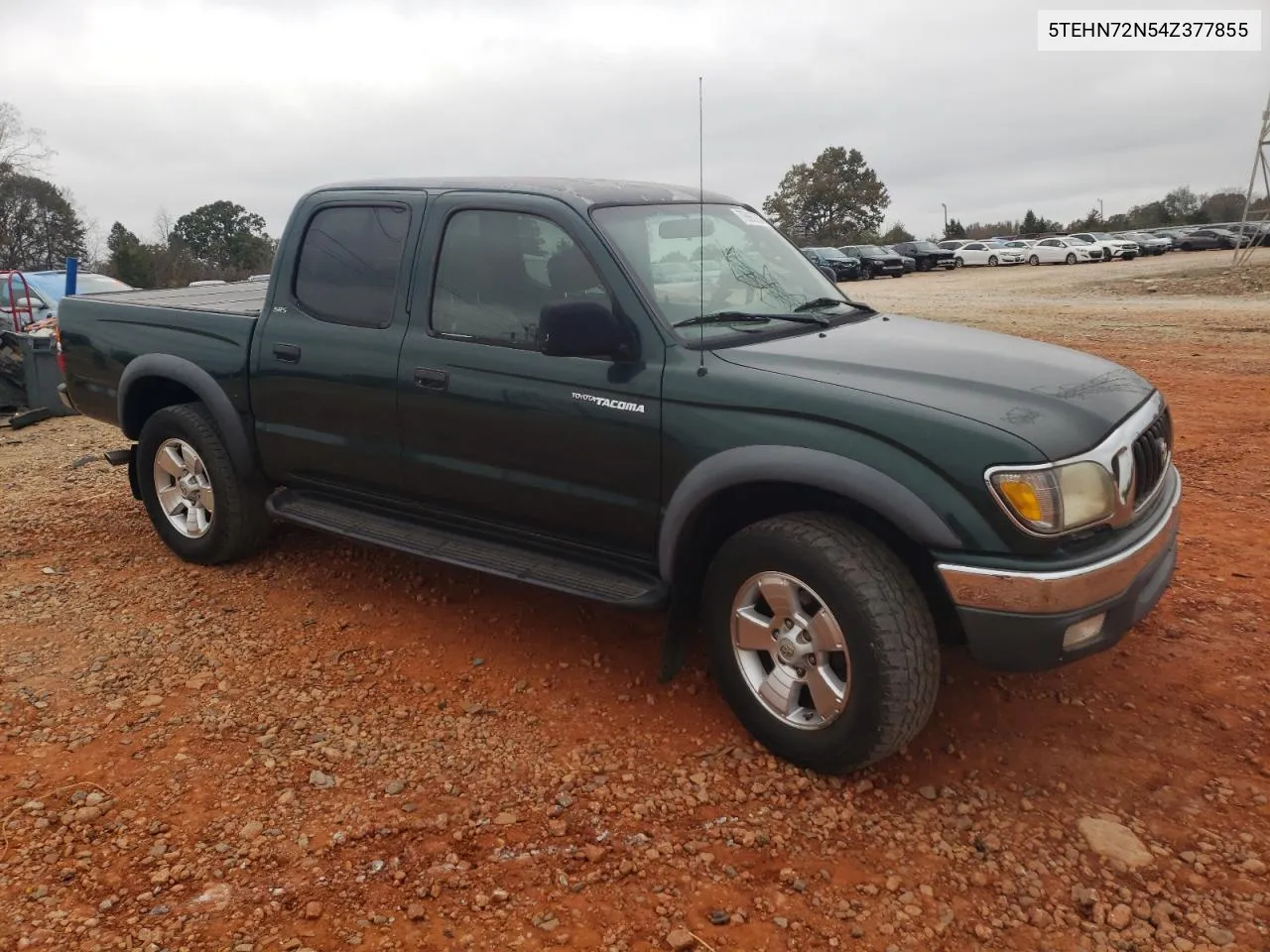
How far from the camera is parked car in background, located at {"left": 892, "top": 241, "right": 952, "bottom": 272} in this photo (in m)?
41.9

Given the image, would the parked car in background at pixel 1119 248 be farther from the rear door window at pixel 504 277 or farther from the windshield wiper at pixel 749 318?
the rear door window at pixel 504 277

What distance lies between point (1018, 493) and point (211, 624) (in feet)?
11.7

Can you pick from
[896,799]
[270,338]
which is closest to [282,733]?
[270,338]

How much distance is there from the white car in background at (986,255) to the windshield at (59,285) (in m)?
36.0

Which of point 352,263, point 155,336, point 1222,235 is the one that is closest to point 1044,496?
point 352,263

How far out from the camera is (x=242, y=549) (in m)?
5.12

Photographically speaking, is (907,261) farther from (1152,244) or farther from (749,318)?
(749,318)

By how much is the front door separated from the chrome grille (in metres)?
1.56

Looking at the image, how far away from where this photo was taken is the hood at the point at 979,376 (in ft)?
9.84

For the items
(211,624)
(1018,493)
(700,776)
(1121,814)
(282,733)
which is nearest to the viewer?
(1018,493)

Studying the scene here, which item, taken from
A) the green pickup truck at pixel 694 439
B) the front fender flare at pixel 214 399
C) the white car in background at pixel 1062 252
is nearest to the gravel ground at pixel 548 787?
the green pickup truck at pixel 694 439

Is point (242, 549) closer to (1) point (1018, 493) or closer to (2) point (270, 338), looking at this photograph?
(2) point (270, 338)

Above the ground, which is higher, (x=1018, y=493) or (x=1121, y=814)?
→ (x=1018, y=493)

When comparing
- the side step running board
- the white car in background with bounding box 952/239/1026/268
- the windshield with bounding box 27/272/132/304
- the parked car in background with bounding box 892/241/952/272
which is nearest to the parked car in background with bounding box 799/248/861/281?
the parked car in background with bounding box 892/241/952/272
